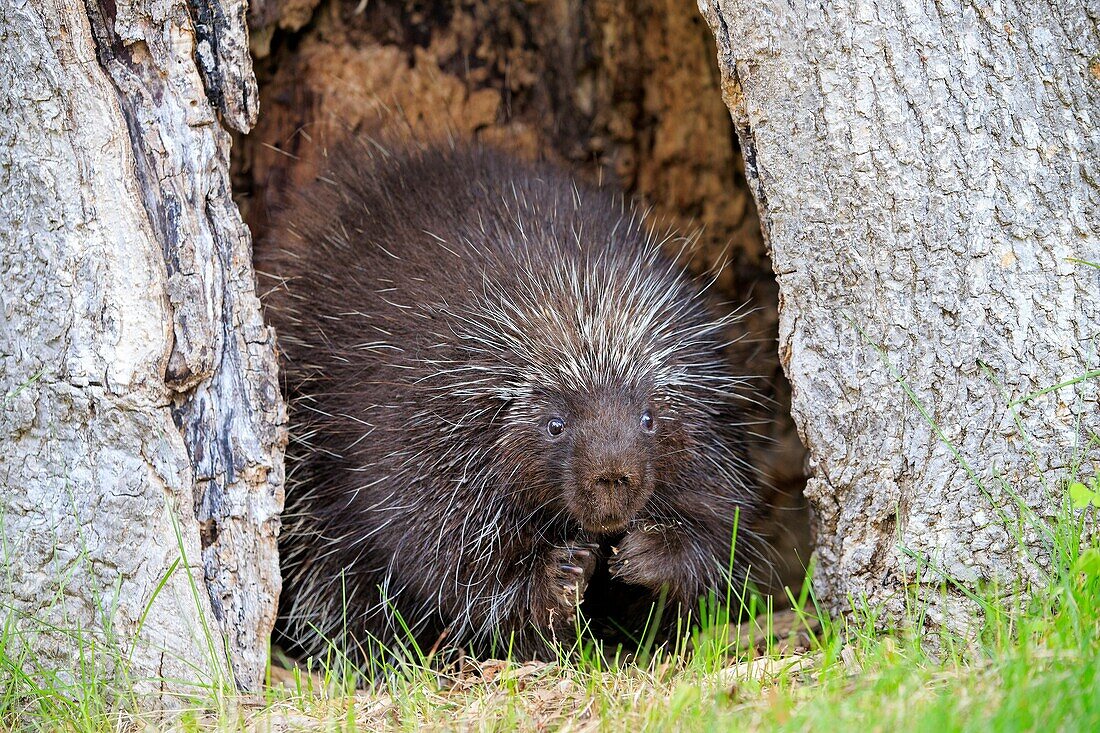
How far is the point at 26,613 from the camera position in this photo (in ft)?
8.86

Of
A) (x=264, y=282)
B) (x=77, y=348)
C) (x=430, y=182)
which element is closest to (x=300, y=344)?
(x=264, y=282)

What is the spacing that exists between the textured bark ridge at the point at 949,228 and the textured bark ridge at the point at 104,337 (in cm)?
149

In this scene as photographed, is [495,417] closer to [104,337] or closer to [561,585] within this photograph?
[561,585]

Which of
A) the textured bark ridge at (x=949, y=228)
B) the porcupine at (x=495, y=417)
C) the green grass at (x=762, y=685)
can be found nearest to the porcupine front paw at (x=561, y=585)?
the porcupine at (x=495, y=417)

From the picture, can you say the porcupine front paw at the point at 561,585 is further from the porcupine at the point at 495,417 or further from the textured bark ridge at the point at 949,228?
the textured bark ridge at the point at 949,228

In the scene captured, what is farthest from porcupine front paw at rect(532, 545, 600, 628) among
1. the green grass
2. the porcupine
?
the green grass

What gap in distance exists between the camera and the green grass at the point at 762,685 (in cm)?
202

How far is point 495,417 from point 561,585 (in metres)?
0.54

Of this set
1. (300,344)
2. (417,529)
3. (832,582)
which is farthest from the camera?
(300,344)

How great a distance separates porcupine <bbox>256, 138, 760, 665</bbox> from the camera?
3.14m

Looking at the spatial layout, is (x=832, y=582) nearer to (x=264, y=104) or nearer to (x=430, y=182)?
(x=430, y=182)

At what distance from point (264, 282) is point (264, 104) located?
0.90 metres

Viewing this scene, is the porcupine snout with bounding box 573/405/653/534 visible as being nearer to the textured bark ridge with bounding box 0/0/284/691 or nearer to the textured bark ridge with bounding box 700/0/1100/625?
the textured bark ridge with bounding box 700/0/1100/625

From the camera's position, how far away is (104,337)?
267 centimetres
